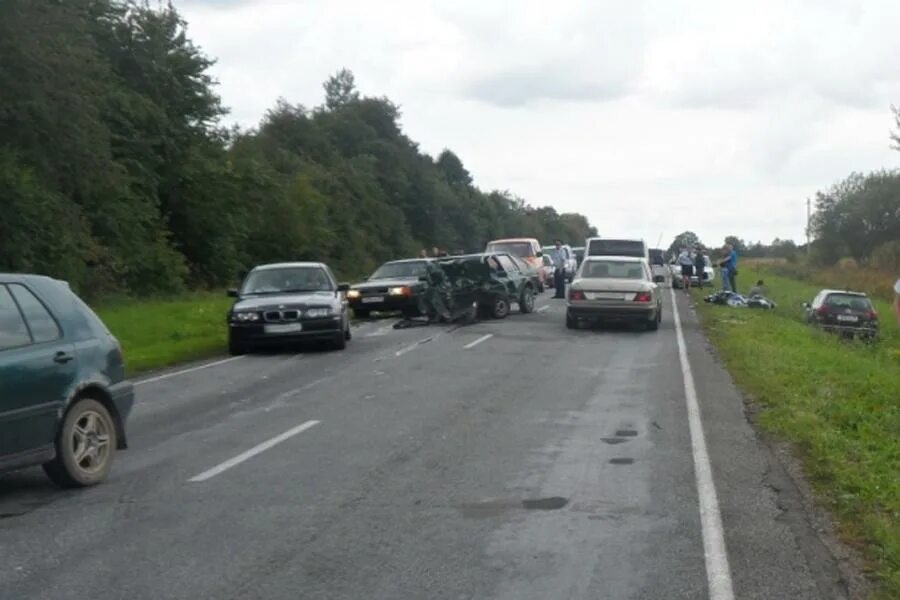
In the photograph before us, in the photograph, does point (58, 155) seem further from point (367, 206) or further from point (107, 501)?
point (367, 206)

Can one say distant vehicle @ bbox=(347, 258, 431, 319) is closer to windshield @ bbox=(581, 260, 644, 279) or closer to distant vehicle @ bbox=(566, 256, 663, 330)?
windshield @ bbox=(581, 260, 644, 279)

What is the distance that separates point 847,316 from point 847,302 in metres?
0.57

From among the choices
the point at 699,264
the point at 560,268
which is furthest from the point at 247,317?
the point at 699,264

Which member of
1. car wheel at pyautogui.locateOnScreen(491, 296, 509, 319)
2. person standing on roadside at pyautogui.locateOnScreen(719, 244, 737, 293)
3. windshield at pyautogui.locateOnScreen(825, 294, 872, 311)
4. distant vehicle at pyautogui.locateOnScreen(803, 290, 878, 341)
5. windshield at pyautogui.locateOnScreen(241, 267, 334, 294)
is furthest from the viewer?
person standing on roadside at pyautogui.locateOnScreen(719, 244, 737, 293)

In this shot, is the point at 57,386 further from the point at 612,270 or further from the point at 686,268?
the point at 686,268

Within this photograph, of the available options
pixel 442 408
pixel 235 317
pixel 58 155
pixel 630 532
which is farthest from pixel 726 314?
pixel 630 532

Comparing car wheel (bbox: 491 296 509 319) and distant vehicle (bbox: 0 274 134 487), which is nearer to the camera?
distant vehicle (bbox: 0 274 134 487)

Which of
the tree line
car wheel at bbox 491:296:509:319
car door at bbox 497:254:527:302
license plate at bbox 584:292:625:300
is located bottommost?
car wheel at bbox 491:296:509:319

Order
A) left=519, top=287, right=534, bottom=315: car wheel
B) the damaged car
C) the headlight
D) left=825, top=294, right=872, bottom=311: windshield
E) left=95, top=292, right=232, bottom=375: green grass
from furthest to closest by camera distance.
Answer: left=825, top=294, right=872, bottom=311: windshield
left=519, top=287, right=534, bottom=315: car wheel
the damaged car
left=95, top=292, right=232, bottom=375: green grass
the headlight

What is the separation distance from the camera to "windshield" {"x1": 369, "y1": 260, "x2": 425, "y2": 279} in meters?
30.6

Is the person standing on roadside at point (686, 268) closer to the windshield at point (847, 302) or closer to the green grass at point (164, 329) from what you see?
the windshield at point (847, 302)

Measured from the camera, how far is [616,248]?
33.6m

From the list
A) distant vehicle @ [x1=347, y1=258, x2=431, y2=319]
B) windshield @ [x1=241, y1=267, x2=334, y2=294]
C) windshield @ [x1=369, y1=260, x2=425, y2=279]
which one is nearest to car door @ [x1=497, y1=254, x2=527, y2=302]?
distant vehicle @ [x1=347, y1=258, x2=431, y2=319]

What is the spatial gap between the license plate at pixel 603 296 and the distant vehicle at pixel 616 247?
8.53 metres
